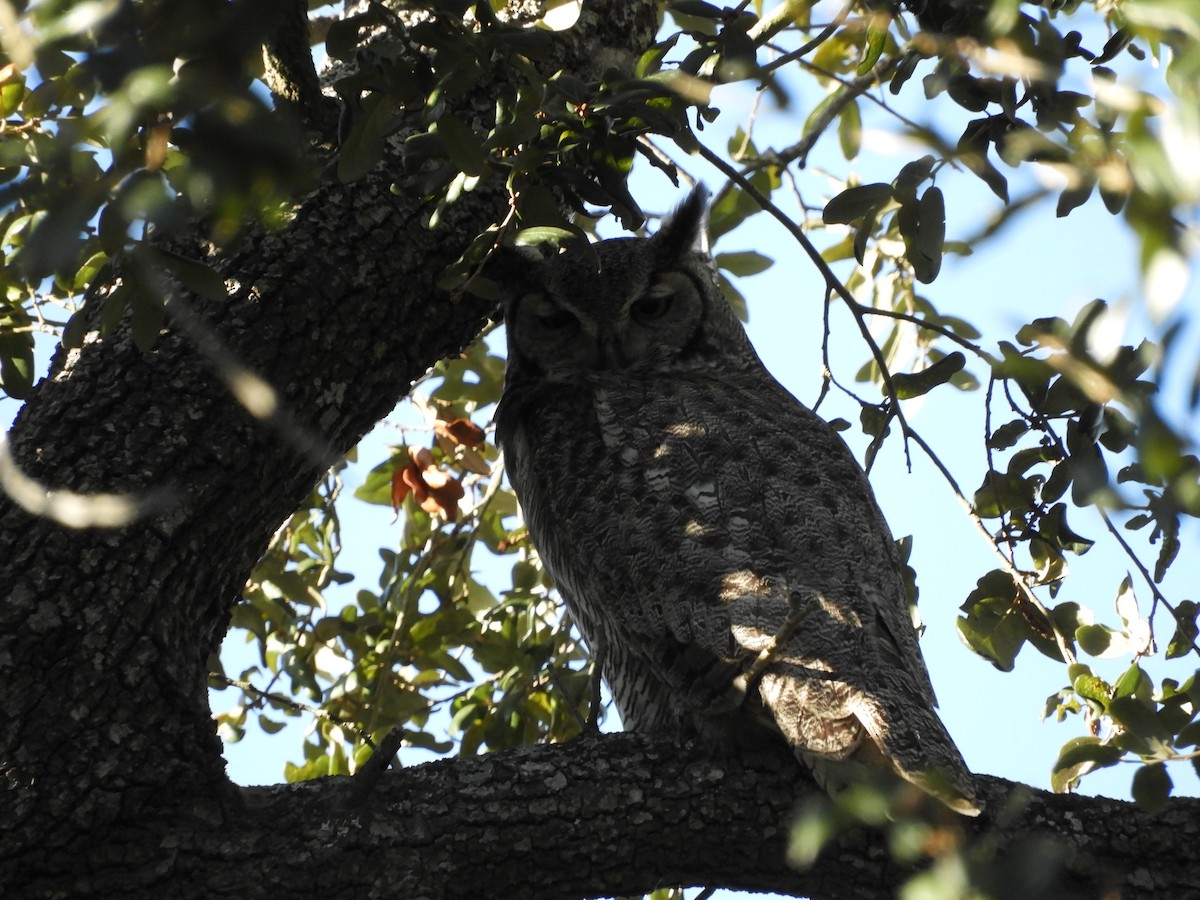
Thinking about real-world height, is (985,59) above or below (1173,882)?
above

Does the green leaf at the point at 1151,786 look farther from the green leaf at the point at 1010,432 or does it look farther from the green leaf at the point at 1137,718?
the green leaf at the point at 1010,432

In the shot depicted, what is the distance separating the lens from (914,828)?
3.23 ft

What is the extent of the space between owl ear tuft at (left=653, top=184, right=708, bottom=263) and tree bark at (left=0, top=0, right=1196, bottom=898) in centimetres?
127

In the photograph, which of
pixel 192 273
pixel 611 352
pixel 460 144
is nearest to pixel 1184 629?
pixel 460 144

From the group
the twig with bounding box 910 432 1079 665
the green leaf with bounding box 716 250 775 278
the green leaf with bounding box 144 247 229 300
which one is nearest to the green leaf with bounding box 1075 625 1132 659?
the twig with bounding box 910 432 1079 665

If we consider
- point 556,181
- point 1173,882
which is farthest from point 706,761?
point 556,181

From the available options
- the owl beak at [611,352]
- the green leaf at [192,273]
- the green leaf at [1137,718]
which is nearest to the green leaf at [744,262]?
the owl beak at [611,352]

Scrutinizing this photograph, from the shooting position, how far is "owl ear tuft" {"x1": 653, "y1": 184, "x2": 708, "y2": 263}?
3.41 m

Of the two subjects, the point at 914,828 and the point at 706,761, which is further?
the point at 706,761

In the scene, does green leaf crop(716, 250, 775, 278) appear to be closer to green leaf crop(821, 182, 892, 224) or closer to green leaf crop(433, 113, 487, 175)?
green leaf crop(821, 182, 892, 224)

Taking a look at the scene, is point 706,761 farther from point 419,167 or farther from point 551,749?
point 419,167

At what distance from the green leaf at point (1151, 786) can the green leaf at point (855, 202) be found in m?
1.13

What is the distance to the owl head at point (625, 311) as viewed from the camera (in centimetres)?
321

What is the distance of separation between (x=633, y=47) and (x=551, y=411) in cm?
98
